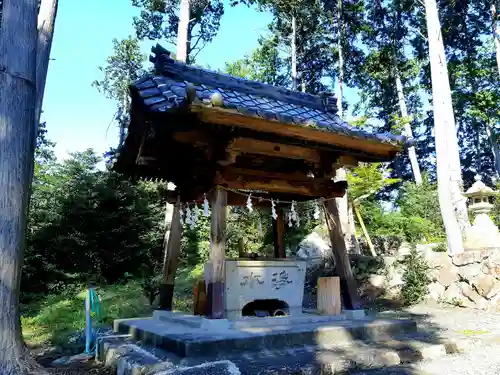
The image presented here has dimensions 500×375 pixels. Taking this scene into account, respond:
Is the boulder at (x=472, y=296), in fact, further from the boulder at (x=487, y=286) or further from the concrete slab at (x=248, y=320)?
the concrete slab at (x=248, y=320)

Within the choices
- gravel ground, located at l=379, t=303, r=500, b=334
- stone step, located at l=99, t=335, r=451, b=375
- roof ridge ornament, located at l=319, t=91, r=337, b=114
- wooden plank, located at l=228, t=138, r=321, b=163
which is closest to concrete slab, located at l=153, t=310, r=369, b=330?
stone step, located at l=99, t=335, r=451, b=375

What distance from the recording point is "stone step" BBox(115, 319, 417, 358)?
3.59 meters

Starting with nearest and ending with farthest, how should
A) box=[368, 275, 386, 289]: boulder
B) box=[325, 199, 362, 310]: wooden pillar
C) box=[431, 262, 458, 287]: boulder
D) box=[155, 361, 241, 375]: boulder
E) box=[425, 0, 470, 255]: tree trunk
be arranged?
box=[155, 361, 241, 375]: boulder, box=[325, 199, 362, 310]: wooden pillar, box=[431, 262, 458, 287]: boulder, box=[425, 0, 470, 255]: tree trunk, box=[368, 275, 386, 289]: boulder

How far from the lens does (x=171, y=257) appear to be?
17.7 feet

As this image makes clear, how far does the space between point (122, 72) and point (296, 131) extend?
21.5 metres

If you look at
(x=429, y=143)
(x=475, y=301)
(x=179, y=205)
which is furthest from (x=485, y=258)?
(x=429, y=143)

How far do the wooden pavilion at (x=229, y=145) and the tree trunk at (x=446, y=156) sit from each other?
4409 millimetres

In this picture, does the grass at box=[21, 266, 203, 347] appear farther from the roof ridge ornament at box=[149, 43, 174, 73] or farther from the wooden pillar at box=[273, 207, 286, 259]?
the roof ridge ornament at box=[149, 43, 174, 73]

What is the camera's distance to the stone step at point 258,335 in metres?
3.59

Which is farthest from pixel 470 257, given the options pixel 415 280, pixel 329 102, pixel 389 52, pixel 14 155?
pixel 389 52

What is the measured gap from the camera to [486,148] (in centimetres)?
2561

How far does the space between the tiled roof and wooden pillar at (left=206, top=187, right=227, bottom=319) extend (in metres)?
1.11

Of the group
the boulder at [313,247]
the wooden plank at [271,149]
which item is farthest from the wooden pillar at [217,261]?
the boulder at [313,247]

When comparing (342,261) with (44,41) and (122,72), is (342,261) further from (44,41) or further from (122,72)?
(122,72)
